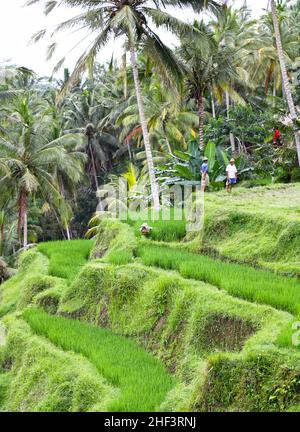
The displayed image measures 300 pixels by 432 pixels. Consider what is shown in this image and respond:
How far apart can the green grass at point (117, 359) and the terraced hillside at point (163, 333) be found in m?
0.02

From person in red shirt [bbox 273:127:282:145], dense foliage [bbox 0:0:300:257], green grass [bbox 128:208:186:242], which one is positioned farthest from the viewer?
person in red shirt [bbox 273:127:282:145]

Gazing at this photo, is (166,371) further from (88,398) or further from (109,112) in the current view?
(109,112)

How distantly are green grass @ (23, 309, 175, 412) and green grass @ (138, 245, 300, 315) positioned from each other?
4.43 ft

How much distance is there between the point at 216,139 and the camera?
21.7 meters

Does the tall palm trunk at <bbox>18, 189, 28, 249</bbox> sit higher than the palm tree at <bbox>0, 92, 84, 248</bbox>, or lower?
lower

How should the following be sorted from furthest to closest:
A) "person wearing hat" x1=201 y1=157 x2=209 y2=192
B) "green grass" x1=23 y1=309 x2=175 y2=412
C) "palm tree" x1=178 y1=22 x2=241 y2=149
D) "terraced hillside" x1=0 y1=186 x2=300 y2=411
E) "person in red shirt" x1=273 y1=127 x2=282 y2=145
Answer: "palm tree" x1=178 y1=22 x2=241 y2=149 → "person in red shirt" x1=273 y1=127 x2=282 y2=145 → "person wearing hat" x1=201 y1=157 x2=209 y2=192 → "green grass" x1=23 y1=309 x2=175 y2=412 → "terraced hillside" x1=0 y1=186 x2=300 y2=411

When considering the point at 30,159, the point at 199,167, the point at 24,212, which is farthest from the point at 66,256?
the point at 24,212

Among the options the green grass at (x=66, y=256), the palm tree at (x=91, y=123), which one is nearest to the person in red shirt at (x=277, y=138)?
the green grass at (x=66, y=256)

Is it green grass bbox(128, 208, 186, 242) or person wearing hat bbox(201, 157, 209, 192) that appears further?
person wearing hat bbox(201, 157, 209, 192)

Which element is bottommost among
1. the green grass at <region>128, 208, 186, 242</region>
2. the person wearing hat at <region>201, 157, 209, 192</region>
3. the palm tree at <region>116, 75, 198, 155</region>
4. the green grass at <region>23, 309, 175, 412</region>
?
the green grass at <region>23, 309, 175, 412</region>

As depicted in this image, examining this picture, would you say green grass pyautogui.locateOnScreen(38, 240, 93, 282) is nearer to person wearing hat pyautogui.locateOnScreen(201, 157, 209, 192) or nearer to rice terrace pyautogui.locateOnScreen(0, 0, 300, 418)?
rice terrace pyautogui.locateOnScreen(0, 0, 300, 418)

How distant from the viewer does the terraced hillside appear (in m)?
5.88

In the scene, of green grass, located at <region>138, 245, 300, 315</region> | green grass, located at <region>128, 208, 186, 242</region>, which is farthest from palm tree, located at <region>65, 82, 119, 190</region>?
green grass, located at <region>138, 245, 300, 315</region>

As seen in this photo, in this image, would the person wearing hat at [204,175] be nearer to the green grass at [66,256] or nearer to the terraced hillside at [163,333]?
the terraced hillside at [163,333]
